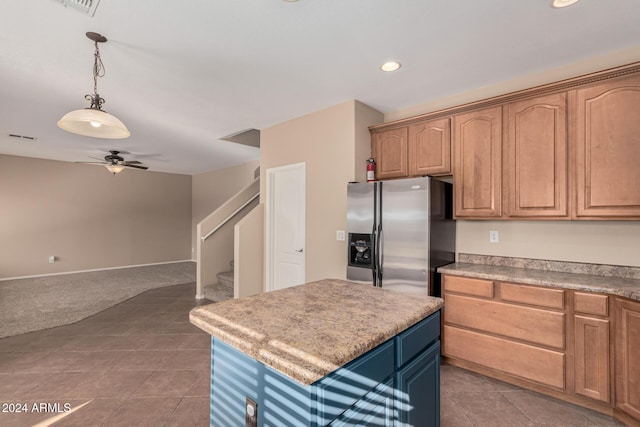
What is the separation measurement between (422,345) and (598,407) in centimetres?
178

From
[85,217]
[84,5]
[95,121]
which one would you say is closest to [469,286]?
[95,121]

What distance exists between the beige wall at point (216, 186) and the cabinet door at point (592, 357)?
6.04 metres

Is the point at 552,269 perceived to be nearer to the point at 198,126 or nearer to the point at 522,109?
the point at 522,109

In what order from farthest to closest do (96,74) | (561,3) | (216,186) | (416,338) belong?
1. (216,186)
2. (96,74)
3. (561,3)
4. (416,338)

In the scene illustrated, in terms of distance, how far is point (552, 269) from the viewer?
2.60 meters

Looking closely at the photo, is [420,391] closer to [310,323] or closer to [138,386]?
[310,323]

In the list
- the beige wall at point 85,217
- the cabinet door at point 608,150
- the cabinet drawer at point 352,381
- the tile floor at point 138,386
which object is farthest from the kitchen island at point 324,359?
the beige wall at point 85,217

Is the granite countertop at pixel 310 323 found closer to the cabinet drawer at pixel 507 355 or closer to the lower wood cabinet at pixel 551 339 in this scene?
the lower wood cabinet at pixel 551 339

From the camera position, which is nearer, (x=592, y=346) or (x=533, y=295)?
(x=592, y=346)

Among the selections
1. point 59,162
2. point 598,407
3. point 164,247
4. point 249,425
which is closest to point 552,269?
point 598,407

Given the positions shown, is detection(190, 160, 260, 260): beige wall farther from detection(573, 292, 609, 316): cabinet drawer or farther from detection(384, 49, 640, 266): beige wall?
detection(573, 292, 609, 316): cabinet drawer

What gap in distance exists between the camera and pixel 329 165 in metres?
3.50

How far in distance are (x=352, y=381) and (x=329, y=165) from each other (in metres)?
2.73

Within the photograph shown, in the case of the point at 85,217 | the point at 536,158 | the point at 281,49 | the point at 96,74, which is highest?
the point at 281,49
